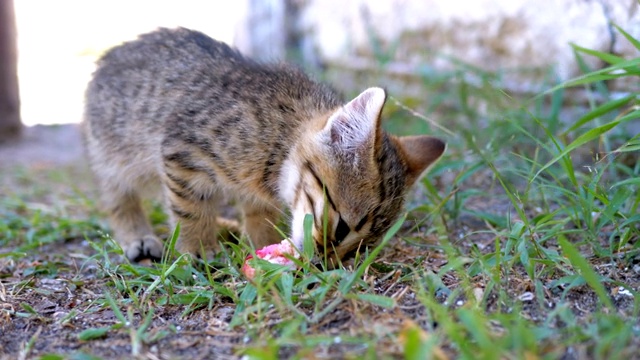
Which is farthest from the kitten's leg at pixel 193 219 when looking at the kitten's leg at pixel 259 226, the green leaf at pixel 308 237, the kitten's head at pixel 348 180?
the green leaf at pixel 308 237

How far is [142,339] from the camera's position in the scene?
8.59ft

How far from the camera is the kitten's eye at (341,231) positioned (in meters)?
3.31

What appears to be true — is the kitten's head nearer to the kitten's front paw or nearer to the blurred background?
the kitten's front paw

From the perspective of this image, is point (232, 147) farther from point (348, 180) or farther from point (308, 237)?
point (308, 237)

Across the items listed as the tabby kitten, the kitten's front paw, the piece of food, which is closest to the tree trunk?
the tabby kitten

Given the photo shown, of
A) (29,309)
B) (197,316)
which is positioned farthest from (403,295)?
(29,309)

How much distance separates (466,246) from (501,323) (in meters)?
1.36

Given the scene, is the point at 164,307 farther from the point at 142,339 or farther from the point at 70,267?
the point at 70,267

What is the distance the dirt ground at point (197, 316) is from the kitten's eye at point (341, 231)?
24cm

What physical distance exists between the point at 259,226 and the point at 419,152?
43.1 inches

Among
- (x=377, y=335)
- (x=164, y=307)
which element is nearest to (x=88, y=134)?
(x=164, y=307)

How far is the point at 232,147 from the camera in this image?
3.78 m

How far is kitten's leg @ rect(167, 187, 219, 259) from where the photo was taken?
3.98 metres

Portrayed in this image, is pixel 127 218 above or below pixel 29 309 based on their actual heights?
below
